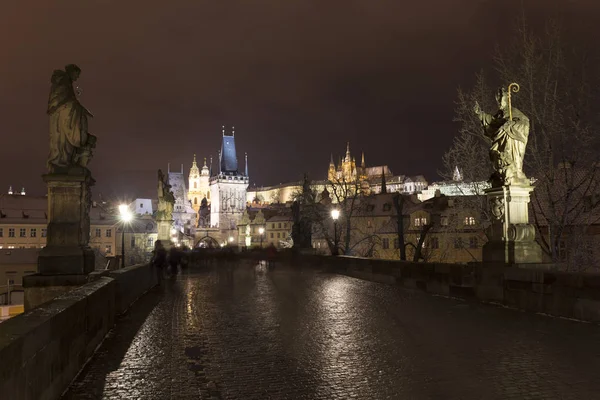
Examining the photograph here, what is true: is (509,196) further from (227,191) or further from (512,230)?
(227,191)

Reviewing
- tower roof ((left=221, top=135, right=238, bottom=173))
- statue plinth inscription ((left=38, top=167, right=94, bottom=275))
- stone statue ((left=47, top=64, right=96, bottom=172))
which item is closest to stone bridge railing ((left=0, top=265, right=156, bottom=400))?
statue plinth inscription ((left=38, top=167, right=94, bottom=275))

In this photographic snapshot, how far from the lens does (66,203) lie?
1167cm

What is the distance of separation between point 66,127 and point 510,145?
414 inches

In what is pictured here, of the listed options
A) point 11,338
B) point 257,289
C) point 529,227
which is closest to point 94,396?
point 11,338

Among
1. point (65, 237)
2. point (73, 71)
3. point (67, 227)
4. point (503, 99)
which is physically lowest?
point (65, 237)

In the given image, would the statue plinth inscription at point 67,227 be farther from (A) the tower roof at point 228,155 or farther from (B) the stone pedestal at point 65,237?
(A) the tower roof at point 228,155

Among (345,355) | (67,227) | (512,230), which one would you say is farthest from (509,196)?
(67,227)

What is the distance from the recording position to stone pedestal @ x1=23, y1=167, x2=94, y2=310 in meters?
11.1

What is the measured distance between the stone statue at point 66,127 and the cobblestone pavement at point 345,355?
3.81 m

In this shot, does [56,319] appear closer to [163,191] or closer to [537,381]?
[537,381]

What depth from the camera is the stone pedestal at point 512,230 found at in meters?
12.7

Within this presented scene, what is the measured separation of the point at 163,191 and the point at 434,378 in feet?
99.2

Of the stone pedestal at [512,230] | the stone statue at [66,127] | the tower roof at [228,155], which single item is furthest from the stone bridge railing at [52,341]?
the tower roof at [228,155]

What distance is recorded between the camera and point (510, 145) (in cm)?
1313
